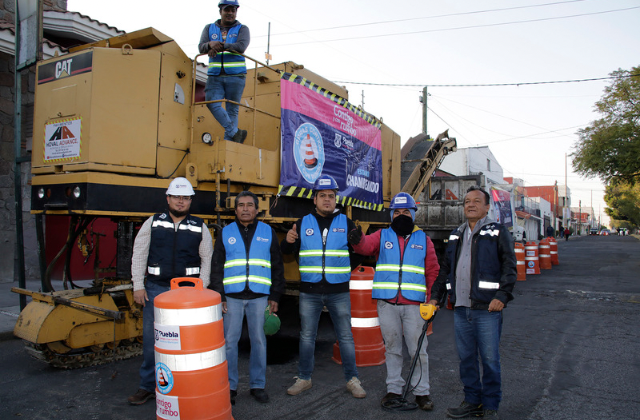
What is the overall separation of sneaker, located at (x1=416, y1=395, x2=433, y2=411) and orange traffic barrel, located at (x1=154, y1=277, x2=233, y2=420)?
1773 millimetres

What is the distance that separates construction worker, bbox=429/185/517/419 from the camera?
3832 mm

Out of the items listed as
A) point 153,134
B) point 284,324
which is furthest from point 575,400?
point 153,134

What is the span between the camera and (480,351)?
394 cm

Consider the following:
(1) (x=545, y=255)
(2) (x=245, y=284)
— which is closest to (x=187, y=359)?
(2) (x=245, y=284)

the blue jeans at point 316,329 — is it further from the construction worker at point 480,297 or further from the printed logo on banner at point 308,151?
the printed logo on banner at point 308,151

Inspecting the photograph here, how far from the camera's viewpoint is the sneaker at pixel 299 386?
14.2ft

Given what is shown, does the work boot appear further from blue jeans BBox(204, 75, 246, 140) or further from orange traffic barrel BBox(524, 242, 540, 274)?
orange traffic barrel BBox(524, 242, 540, 274)

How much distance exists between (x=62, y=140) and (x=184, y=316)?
120 inches

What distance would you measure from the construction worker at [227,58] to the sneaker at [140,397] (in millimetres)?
3112

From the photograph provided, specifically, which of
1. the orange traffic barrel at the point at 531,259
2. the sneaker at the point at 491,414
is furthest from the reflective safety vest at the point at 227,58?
the orange traffic barrel at the point at 531,259

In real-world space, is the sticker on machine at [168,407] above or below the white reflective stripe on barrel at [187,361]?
below

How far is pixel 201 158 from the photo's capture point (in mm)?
5434

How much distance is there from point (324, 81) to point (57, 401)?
5.87m

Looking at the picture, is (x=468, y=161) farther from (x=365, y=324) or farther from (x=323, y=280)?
(x=323, y=280)
